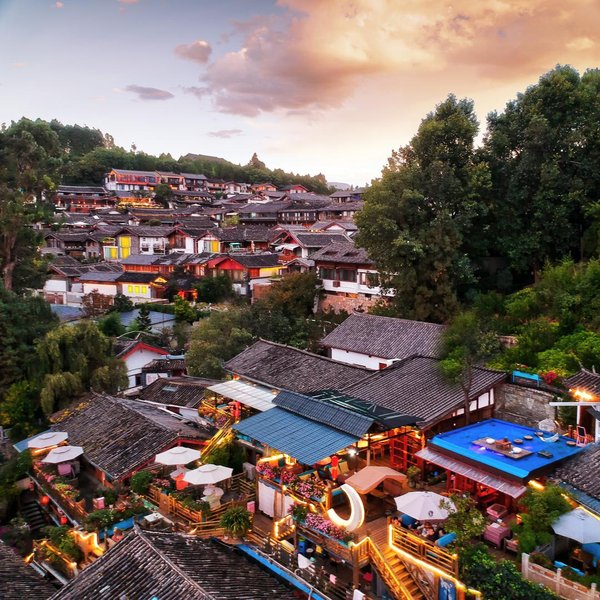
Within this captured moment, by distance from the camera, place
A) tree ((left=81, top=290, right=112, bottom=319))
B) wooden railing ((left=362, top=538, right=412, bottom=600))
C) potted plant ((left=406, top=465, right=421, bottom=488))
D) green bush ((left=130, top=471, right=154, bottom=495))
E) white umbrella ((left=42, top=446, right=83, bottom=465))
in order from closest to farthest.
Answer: wooden railing ((left=362, top=538, right=412, bottom=600)), potted plant ((left=406, top=465, right=421, bottom=488)), green bush ((left=130, top=471, right=154, bottom=495)), white umbrella ((left=42, top=446, right=83, bottom=465)), tree ((left=81, top=290, right=112, bottom=319))

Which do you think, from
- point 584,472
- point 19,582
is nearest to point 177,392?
point 19,582

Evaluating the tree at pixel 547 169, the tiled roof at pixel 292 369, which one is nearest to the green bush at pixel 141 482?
the tiled roof at pixel 292 369

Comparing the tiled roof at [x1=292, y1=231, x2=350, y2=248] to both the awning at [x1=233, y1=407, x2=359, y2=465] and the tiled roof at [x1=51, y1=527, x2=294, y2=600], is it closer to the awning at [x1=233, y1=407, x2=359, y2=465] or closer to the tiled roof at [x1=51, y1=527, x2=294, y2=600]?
the awning at [x1=233, y1=407, x2=359, y2=465]

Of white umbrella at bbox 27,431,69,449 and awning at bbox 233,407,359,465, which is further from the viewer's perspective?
white umbrella at bbox 27,431,69,449

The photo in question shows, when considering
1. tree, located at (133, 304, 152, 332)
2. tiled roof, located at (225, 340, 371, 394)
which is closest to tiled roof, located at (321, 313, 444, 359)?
tiled roof, located at (225, 340, 371, 394)

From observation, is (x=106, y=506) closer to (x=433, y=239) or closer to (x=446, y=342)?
(x=446, y=342)

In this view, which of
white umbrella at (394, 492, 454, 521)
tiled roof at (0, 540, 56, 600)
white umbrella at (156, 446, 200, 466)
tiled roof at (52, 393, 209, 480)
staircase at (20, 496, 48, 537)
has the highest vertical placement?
white umbrella at (394, 492, 454, 521)

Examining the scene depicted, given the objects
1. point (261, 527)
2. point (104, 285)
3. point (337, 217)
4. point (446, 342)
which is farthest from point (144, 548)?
point (337, 217)

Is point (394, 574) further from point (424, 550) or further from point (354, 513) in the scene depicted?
point (354, 513)
